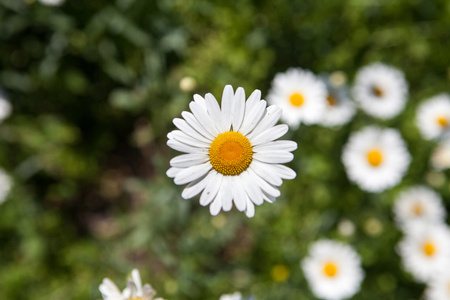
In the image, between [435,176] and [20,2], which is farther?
[435,176]

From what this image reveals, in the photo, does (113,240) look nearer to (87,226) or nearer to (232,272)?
(87,226)

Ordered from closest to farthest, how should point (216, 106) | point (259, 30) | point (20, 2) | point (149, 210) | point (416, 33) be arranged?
point (216, 106) → point (20, 2) → point (149, 210) → point (259, 30) → point (416, 33)

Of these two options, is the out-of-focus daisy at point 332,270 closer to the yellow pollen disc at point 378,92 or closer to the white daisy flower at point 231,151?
the yellow pollen disc at point 378,92

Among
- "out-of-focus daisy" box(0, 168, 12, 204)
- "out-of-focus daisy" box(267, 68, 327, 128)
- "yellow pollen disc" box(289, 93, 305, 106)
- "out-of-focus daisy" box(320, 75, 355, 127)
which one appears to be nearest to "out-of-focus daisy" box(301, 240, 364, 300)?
"out-of-focus daisy" box(320, 75, 355, 127)

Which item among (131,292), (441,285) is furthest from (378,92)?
(131,292)

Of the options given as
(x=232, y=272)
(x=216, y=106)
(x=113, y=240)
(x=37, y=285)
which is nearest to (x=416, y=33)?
(x=232, y=272)

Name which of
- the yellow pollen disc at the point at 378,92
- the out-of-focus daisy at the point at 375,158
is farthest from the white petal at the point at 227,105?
the yellow pollen disc at the point at 378,92
